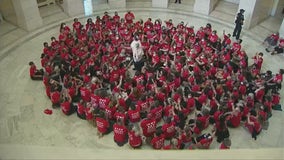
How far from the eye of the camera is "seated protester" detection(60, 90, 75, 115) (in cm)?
1054

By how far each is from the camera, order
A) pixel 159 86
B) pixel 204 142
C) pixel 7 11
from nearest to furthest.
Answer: pixel 204 142 < pixel 159 86 < pixel 7 11

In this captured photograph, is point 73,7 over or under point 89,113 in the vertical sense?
over

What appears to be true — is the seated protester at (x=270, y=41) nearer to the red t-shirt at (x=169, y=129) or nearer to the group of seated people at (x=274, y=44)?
the group of seated people at (x=274, y=44)

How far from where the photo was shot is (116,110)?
10070 mm

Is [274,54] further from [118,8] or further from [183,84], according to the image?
[118,8]

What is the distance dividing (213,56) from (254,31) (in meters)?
5.12

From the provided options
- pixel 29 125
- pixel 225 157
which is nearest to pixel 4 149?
pixel 225 157

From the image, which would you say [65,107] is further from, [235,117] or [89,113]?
[235,117]

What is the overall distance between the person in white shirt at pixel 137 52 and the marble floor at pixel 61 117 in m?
3.36

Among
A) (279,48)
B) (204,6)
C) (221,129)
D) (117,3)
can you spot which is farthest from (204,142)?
(117,3)

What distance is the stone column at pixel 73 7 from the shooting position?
17.5 meters

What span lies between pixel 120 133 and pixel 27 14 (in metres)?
9.76

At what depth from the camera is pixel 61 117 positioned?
35.9 ft

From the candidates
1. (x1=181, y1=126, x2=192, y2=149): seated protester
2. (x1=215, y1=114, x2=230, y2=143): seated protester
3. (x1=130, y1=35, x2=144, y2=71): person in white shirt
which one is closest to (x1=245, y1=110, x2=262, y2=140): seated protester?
(x1=215, y1=114, x2=230, y2=143): seated protester
